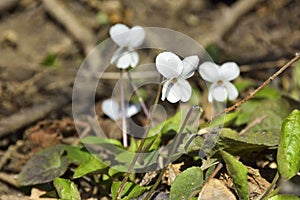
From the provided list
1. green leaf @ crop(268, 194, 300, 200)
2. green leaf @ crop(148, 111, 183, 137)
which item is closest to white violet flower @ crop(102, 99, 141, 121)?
green leaf @ crop(148, 111, 183, 137)

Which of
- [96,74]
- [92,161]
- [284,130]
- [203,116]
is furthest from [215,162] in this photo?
[96,74]

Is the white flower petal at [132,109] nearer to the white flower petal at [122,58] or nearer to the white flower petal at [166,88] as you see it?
the white flower petal at [122,58]

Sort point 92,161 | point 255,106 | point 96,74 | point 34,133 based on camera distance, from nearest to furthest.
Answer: point 92,161
point 34,133
point 255,106
point 96,74

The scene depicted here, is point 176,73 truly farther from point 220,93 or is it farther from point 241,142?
point 220,93

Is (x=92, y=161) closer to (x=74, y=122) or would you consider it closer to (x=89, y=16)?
(x=74, y=122)

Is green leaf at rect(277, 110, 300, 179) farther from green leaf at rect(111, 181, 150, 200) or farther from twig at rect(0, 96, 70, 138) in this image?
twig at rect(0, 96, 70, 138)

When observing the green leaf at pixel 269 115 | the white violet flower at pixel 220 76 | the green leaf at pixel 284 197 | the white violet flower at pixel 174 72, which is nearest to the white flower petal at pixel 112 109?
the white violet flower at pixel 220 76
